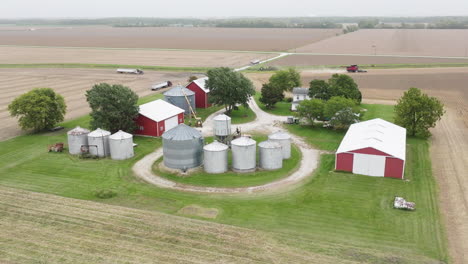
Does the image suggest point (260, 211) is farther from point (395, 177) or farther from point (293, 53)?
point (293, 53)

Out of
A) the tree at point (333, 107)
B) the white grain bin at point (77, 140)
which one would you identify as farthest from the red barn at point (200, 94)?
the white grain bin at point (77, 140)

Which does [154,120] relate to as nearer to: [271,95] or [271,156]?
[271,156]

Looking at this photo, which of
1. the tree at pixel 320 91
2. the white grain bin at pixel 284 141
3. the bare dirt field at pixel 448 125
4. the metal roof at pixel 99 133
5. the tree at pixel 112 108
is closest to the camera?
the bare dirt field at pixel 448 125

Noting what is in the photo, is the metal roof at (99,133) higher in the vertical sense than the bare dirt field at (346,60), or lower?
lower

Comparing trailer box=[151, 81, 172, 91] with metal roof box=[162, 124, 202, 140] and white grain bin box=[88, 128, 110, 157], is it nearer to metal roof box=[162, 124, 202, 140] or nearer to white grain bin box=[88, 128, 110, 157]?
white grain bin box=[88, 128, 110, 157]

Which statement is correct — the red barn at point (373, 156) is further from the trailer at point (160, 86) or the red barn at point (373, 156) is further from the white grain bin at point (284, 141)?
the trailer at point (160, 86)

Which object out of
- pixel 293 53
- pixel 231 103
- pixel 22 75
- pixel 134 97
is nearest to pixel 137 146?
pixel 134 97

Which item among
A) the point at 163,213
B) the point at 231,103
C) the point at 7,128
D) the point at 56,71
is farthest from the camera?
the point at 56,71
